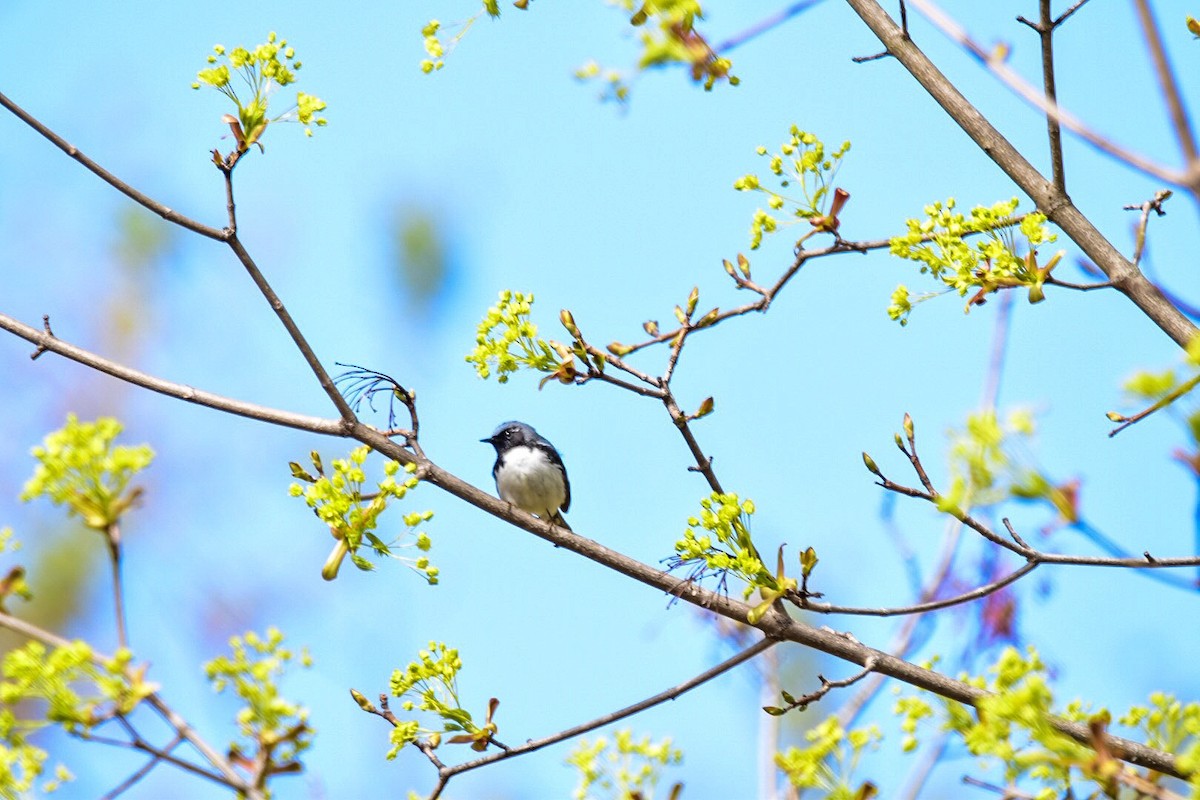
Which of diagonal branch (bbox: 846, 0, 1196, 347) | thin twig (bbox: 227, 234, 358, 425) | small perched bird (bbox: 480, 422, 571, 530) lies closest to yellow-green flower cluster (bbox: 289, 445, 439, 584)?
thin twig (bbox: 227, 234, 358, 425)

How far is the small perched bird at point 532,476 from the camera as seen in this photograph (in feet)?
24.8

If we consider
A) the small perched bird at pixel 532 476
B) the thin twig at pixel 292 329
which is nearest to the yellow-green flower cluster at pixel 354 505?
the thin twig at pixel 292 329

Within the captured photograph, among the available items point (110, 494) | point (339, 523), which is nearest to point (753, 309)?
point (339, 523)

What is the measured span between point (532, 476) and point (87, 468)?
215 inches

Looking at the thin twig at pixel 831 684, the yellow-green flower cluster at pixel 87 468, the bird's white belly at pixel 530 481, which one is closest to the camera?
the yellow-green flower cluster at pixel 87 468

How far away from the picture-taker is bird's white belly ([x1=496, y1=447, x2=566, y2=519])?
24.8 feet

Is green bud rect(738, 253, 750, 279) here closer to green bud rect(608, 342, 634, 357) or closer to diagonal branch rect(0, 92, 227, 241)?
green bud rect(608, 342, 634, 357)

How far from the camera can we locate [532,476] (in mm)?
7539

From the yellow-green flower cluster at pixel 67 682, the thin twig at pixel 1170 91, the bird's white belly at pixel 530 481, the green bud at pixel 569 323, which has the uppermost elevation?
the bird's white belly at pixel 530 481

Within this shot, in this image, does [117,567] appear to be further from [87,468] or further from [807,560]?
[807,560]

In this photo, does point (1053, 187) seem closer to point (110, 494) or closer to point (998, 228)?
point (998, 228)

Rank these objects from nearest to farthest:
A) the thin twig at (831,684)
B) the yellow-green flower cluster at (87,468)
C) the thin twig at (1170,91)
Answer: the thin twig at (1170,91)
the yellow-green flower cluster at (87,468)
the thin twig at (831,684)

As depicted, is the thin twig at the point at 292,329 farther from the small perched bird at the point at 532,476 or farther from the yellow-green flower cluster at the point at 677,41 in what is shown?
the small perched bird at the point at 532,476

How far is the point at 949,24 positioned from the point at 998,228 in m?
1.52
